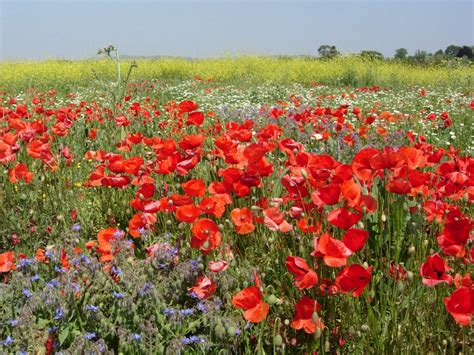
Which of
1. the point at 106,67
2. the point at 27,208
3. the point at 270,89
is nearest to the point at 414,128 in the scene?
the point at 27,208

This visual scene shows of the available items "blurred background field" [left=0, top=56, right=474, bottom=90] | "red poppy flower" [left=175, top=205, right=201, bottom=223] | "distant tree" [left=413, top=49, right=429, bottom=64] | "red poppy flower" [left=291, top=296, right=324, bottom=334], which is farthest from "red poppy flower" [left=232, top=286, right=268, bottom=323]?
"distant tree" [left=413, top=49, right=429, bottom=64]

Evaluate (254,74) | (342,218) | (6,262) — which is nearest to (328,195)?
(342,218)

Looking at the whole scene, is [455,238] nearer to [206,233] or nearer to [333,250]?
[333,250]

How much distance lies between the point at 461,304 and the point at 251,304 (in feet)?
2.03

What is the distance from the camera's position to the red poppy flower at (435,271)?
156cm

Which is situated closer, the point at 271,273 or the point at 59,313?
the point at 59,313

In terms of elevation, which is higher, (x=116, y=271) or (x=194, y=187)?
(x=194, y=187)

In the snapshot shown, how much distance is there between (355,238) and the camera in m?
1.55

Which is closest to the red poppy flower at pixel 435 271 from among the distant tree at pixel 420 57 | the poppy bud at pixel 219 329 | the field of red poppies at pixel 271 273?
the field of red poppies at pixel 271 273

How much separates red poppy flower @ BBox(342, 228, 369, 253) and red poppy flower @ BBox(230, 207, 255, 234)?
1.84 feet

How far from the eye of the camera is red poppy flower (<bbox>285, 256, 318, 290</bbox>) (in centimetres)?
160

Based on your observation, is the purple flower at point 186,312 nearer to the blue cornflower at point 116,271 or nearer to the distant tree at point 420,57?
the blue cornflower at point 116,271

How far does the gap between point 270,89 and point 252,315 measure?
11.8 meters

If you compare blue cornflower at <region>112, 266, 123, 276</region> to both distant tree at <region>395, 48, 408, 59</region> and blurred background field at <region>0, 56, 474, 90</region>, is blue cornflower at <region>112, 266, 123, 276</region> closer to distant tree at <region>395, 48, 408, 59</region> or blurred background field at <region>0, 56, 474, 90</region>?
blurred background field at <region>0, 56, 474, 90</region>
